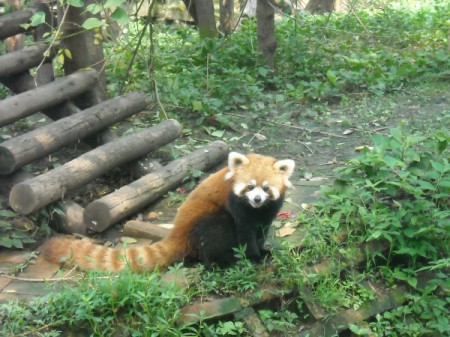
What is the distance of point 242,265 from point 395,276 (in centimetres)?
100

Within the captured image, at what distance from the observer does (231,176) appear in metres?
4.19

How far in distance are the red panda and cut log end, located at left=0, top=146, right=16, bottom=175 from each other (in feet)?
2.80

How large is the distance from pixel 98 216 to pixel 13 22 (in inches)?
98.3

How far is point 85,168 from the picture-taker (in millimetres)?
4941

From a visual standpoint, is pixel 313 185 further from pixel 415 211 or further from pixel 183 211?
pixel 183 211

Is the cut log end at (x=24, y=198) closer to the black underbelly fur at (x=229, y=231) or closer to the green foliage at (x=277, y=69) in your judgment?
the black underbelly fur at (x=229, y=231)

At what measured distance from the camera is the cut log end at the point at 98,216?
15.2 ft

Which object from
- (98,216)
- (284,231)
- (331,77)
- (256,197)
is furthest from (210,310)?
(331,77)

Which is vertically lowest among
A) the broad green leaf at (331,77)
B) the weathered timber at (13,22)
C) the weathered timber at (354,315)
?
the weathered timber at (354,315)

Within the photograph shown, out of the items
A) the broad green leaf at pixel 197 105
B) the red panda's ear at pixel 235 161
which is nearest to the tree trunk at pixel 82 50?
the broad green leaf at pixel 197 105

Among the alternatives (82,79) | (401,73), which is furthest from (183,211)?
(401,73)

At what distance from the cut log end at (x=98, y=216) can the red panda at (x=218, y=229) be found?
17.2 inches

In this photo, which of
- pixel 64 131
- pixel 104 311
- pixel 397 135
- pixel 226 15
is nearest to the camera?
pixel 104 311

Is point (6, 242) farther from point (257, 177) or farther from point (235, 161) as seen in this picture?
point (257, 177)
